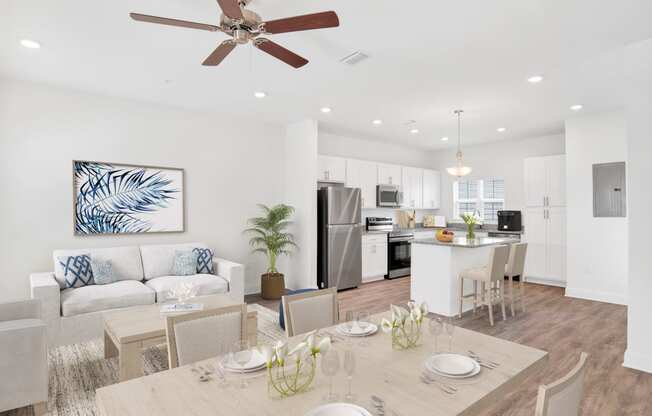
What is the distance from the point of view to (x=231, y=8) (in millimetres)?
1889

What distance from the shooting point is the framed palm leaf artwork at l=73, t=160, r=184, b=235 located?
170 inches

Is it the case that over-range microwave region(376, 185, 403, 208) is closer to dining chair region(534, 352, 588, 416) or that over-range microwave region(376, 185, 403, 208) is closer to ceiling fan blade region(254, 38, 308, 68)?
ceiling fan blade region(254, 38, 308, 68)

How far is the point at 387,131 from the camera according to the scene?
6.57 m

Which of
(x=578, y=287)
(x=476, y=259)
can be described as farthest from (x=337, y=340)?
(x=578, y=287)

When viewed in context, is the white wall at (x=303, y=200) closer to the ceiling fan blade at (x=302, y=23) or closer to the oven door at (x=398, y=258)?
the oven door at (x=398, y=258)

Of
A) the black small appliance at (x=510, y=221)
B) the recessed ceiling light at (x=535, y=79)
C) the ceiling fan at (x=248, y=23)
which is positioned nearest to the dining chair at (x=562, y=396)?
the ceiling fan at (x=248, y=23)

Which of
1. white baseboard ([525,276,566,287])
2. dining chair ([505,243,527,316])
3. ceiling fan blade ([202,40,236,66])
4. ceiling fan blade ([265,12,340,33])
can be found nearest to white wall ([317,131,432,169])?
white baseboard ([525,276,566,287])

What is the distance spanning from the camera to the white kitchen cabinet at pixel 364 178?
662 cm

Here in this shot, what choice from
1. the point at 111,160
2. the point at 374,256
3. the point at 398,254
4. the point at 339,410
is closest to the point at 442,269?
the point at 374,256

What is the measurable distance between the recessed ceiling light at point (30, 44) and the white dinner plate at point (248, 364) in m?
3.28

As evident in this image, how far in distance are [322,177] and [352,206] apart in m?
0.71

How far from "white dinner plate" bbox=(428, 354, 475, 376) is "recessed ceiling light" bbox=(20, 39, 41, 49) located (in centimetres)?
383

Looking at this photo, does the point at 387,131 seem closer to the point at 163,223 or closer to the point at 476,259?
the point at 476,259

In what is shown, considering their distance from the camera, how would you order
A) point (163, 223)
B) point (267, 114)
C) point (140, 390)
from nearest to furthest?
1. point (140, 390)
2. point (163, 223)
3. point (267, 114)
